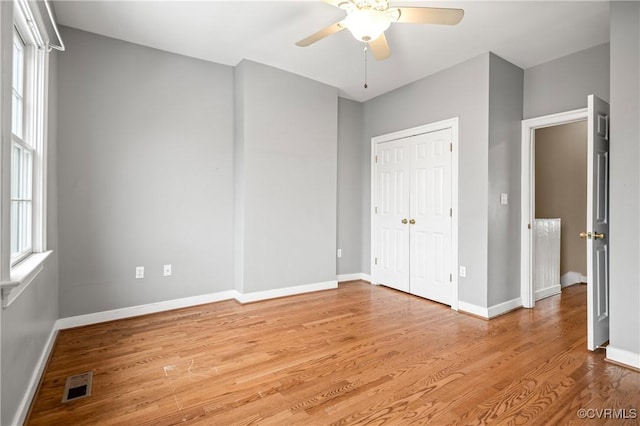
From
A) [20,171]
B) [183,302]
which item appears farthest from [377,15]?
[183,302]

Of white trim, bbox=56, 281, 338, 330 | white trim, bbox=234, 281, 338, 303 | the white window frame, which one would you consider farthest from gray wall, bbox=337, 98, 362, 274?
the white window frame

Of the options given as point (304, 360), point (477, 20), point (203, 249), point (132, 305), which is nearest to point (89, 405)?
point (304, 360)

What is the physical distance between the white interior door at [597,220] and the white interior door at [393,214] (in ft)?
6.30

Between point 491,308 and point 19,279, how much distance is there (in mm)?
3698

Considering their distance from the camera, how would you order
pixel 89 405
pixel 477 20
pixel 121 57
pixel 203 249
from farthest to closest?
pixel 203 249 < pixel 121 57 < pixel 477 20 < pixel 89 405

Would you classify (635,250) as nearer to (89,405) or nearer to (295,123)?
(295,123)

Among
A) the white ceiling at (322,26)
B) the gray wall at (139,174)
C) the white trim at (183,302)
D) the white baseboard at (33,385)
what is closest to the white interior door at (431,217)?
the white ceiling at (322,26)

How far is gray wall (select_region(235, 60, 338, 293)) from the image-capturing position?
3652 millimetres

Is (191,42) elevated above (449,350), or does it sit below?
above

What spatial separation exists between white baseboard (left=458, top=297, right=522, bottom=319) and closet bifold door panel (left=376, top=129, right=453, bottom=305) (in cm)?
19

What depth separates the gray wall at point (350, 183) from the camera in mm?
4773

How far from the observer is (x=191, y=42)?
3.19 meters

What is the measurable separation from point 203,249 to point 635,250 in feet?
12.4

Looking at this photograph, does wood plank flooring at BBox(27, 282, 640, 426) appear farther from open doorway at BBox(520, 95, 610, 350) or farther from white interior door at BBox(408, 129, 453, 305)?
white interior door at BBox(408, 129, 453, 305)
